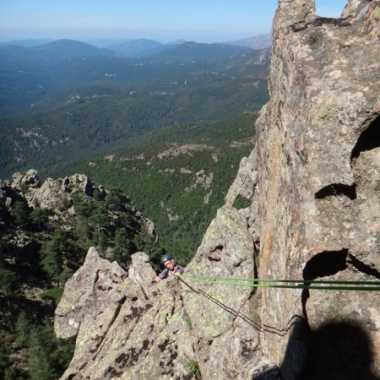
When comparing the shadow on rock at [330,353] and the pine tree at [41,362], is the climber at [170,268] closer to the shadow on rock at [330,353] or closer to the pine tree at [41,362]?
the shadow on rock at [330,353]

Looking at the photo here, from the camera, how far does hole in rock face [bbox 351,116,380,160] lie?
9648 millimetres

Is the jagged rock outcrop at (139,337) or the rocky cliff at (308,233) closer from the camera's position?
the rocky cliff at (308,233)

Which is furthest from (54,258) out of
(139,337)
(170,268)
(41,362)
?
(139,337)

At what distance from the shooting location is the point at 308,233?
9.28 m

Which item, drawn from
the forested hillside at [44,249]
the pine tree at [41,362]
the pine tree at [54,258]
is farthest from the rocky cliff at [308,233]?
the pine tree at [54,258]

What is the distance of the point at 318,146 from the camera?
9.62m

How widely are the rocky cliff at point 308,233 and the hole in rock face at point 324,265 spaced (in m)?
0.02

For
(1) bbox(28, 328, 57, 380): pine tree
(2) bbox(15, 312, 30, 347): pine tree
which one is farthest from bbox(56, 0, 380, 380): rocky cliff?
(2) bbox(15, 312, 30, 347): pine tree

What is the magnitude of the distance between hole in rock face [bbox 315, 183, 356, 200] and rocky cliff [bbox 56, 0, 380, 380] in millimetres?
25

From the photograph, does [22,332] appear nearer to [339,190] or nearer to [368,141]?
[339,190]

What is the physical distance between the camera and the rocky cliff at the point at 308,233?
29.9 ft

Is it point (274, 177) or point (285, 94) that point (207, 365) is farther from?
point (285, 94)

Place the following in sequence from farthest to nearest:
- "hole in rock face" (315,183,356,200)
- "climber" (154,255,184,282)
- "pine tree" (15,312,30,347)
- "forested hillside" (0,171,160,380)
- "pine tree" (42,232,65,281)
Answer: "pine tree" (42,232,65,281) < "pine tree" (15,312,30,347) < "forested hillside" (0,171,160,380) < "climber" (154,255,184,282) < "hole in rock face" (315,183,356,200)

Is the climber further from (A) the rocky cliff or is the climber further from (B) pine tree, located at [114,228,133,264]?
(B) pine tree, located at [114,228,133,264]
